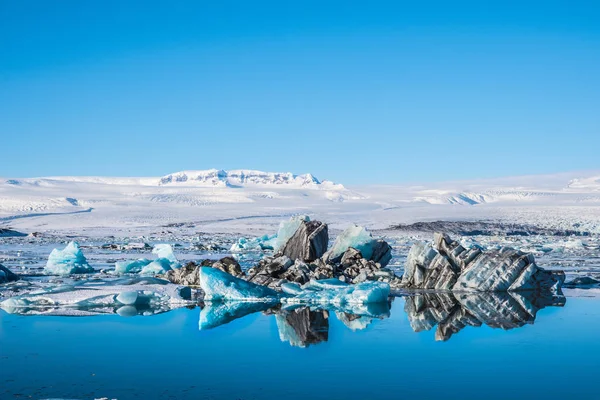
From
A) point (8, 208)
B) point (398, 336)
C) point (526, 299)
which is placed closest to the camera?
point (398, 336)

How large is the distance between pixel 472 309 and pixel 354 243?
4.70 m

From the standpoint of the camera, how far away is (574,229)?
3111 cm

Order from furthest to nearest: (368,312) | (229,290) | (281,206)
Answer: (281,206) < (229,290) < (368,312)

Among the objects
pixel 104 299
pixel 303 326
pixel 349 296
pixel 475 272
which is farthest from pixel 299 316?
pixel 475 272

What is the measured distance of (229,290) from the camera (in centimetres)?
→ 904

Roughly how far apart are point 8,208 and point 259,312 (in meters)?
51.0

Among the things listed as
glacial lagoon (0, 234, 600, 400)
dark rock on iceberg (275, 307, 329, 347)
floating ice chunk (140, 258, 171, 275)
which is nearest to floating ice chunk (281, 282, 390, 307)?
glacial lagoon (0, 234, 600, 400)

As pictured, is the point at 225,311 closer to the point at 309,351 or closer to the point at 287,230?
the point at 309,351

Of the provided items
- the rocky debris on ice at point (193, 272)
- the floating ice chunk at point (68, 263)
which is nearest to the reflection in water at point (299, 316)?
the rocky debris on ice at point (193, 272)

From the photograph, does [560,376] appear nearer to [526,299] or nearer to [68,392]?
[68,392]

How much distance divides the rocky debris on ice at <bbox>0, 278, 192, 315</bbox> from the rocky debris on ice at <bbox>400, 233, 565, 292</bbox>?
337cm

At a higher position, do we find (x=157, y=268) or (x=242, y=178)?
(x=242, y=178)

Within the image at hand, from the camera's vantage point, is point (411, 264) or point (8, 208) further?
point (8, 208)

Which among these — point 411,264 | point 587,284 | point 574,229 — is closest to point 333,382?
point 411,264
